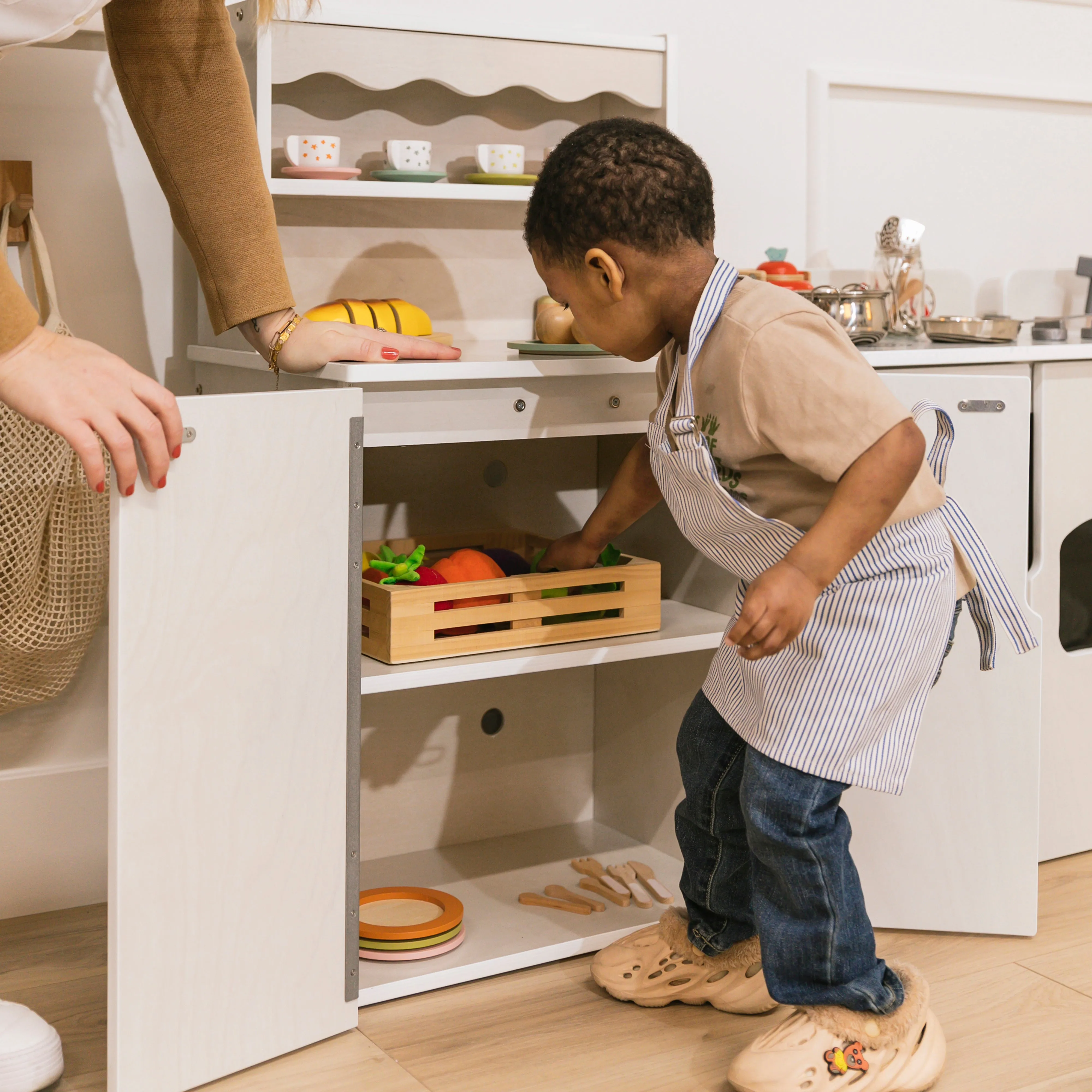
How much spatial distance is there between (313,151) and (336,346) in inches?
12.2

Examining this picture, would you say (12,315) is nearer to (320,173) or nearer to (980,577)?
(320,173)

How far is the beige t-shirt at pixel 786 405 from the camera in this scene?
3.51 feet

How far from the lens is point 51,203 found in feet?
4.70

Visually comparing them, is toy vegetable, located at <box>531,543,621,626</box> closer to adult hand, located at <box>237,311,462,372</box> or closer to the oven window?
adult hand, located at <box>237,311,462,372</box>

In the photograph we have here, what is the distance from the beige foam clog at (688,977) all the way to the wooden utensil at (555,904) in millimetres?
150

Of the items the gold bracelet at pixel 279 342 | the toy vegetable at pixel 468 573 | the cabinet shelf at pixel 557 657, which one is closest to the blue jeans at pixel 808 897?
the cabinet shelf at pixel 557 657

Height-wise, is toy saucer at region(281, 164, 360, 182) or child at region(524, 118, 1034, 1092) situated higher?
toy saucer at region(281, 164, 360, 182)

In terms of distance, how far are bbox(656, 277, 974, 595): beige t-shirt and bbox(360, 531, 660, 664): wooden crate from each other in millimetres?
270

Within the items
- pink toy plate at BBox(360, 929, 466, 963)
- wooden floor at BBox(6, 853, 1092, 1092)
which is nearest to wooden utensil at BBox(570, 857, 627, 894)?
wooden floor at BBox(6, 853, 1092, 1092)

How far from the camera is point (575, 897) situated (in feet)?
4.94

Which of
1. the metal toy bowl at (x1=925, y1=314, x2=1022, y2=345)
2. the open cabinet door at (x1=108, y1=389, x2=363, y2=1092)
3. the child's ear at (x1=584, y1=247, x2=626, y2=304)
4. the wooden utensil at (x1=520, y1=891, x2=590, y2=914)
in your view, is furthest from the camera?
the metal toy bowl at (x1=925, y1=314, x2=1022, y2=345)

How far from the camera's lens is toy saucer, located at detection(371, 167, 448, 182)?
144 centimetres

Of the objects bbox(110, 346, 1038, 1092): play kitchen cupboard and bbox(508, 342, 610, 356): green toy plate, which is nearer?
bbox(110, 346, 1038, 1092): play kitchen cupboard

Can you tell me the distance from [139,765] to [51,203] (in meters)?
0.70
